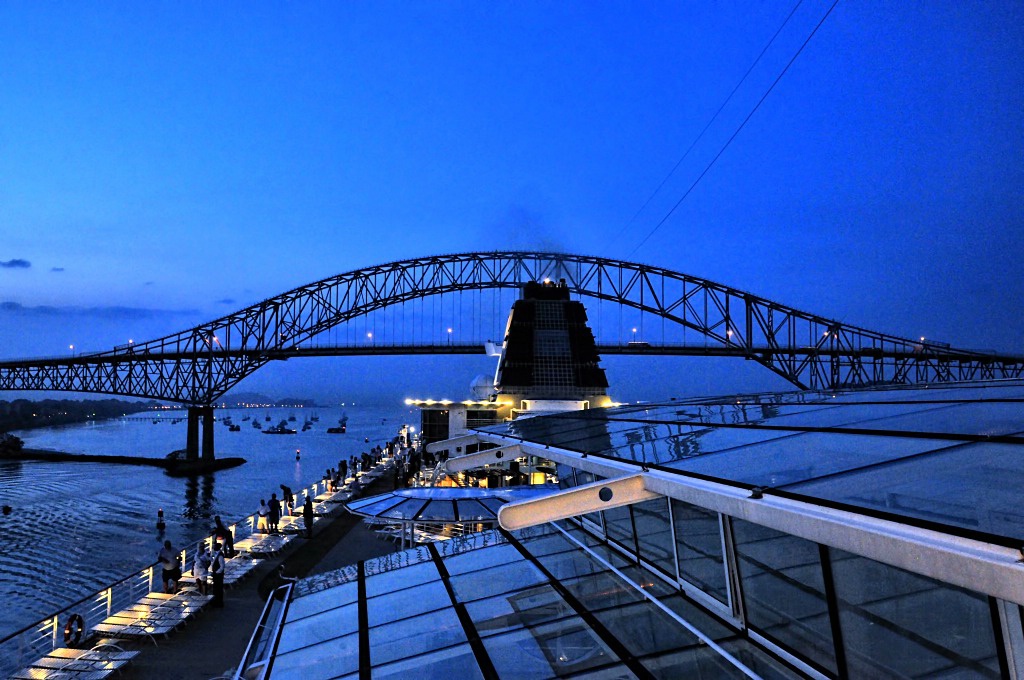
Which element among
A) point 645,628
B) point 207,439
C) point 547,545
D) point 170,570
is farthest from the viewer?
point 207,439

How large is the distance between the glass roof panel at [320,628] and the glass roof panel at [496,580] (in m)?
1.00

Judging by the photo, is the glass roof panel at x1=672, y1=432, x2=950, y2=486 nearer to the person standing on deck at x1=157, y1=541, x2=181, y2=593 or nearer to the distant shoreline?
the person standing on deck at x1=157, y1=541, x2=181, y2=593

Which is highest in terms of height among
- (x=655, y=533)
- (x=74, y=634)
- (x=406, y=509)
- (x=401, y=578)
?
(x=655, y=533)

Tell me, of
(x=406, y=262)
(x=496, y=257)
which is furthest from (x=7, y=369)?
(x=496, y=257)

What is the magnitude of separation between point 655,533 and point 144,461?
7779 cm

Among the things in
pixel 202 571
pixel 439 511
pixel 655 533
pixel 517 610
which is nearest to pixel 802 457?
pixel 655 533

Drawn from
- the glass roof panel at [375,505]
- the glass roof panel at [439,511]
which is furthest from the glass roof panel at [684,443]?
the glass roof panel at [375,505]

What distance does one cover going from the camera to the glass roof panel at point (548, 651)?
417 centimetres

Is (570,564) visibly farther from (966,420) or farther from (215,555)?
(215,555)

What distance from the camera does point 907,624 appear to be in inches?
143

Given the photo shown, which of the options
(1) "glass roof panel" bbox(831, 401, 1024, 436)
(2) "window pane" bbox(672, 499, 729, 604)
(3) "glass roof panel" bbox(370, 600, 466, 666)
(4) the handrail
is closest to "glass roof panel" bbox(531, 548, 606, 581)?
(2) "window pane" bbox(672, 499, 729, 604)

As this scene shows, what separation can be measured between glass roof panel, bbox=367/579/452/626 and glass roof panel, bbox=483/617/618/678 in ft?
3.88

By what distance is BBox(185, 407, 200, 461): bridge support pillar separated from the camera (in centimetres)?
6812

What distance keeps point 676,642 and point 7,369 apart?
404 ft
